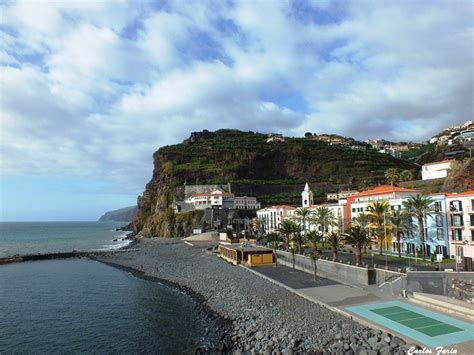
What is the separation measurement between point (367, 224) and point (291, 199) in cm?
6650

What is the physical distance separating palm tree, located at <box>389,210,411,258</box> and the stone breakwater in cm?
1587

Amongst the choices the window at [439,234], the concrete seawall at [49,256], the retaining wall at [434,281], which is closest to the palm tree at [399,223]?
the window at [439,234]

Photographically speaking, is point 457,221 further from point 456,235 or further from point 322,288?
point 322,288

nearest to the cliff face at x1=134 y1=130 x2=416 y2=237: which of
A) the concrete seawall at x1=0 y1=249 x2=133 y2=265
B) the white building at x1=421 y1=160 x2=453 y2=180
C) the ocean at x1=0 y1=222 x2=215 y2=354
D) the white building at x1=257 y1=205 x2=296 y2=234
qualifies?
the white building at x1=257 y1=205 x2=296 y2=234

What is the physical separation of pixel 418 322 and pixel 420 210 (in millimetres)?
20177

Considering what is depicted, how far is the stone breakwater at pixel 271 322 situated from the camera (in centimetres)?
1897

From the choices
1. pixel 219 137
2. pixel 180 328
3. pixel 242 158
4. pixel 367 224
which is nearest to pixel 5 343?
pixel 180 328

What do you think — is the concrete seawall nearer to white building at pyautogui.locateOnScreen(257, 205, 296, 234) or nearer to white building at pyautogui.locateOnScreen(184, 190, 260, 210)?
white building at pyautogui.locateOnScreen(257, 205, 296, 234)

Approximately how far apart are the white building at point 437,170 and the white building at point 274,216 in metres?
27.8

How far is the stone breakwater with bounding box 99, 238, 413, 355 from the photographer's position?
19.0 metres

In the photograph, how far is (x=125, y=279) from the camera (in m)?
48.3

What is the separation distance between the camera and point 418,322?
67.8ft

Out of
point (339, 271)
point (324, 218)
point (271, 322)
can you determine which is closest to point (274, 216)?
point (324, 218)

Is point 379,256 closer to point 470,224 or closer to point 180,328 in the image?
point 470,224
